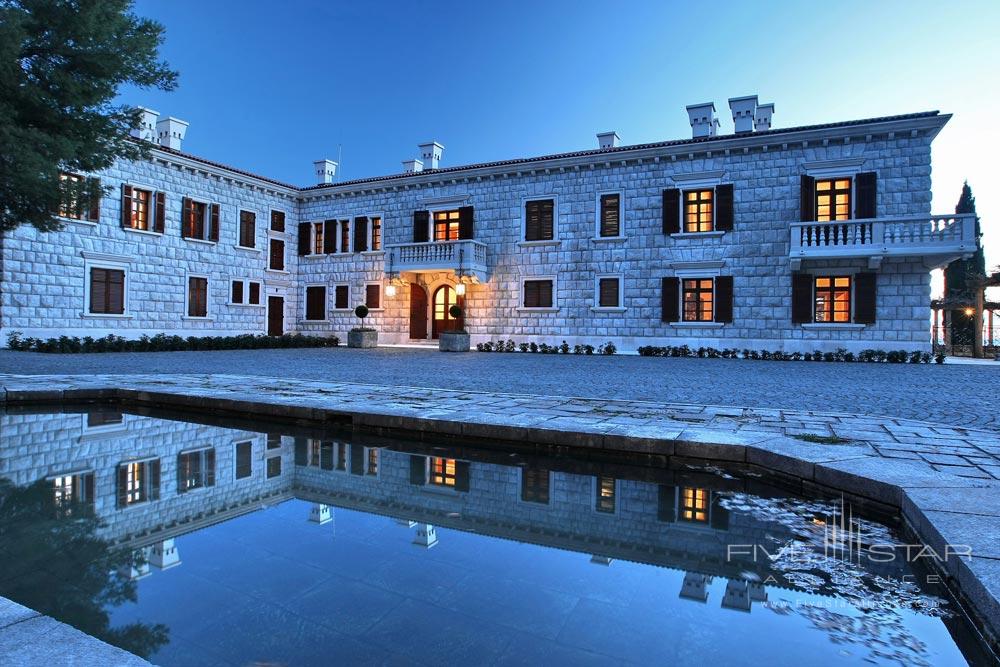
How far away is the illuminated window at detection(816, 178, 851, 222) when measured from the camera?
18.4 m

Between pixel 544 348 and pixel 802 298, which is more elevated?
pixel 802 298

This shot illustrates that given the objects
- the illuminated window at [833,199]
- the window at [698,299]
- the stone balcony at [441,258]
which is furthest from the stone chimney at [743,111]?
the stone balcony at [441,258]

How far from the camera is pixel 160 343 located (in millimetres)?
20688

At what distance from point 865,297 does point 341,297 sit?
2079 cm

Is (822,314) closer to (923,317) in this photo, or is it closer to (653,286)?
(923,317)

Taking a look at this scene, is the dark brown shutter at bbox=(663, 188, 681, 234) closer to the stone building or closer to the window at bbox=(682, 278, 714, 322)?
the stone building

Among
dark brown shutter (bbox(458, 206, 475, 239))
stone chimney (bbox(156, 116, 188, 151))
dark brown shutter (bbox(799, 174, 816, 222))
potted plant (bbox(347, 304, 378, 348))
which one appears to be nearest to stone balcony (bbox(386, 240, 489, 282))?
dark brown shutter (bbox(458, 206, 475, 239))

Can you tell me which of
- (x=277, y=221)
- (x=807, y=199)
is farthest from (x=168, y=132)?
(x=807, y=199)

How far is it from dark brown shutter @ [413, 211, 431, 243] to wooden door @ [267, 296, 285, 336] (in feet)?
24.8

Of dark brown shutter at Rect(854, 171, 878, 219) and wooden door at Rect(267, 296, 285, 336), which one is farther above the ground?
dark brown shutter at Rect(854, 171, 878, 219)

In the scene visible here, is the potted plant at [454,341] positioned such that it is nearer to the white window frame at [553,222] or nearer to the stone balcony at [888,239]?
the white window frame at [553,222]

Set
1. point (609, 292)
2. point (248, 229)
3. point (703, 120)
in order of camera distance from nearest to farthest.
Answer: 1. point (703, 120)
2. point (609, 292)
3. point (248, 229)

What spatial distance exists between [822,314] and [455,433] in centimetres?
1709

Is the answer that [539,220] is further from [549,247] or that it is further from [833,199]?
[833,199]
